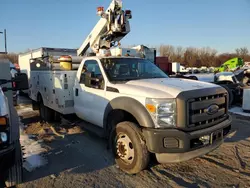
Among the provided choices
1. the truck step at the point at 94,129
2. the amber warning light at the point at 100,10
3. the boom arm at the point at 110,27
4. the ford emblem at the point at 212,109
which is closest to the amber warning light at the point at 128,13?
the boom arm at the point at 110,27

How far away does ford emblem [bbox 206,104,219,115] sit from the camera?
11.5 feet

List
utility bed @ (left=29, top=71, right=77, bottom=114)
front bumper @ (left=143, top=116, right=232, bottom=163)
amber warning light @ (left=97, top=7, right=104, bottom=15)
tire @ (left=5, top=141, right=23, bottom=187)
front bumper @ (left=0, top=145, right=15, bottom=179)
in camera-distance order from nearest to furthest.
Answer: front bumper @ (left=0, top=145, right=15, bottom=179) < tire @ (left=5, top=141, right=23, bottom=187) < front bumper @ (left=143, top=116, right=232, bottom=163) < utility bed @ (left=29, top=71, right=77, bottom=114) < amber warning light @ (left=97, top=7, right=104, bottom=15)

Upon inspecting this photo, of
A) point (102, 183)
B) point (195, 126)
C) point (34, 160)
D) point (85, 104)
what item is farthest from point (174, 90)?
point (34, 160)

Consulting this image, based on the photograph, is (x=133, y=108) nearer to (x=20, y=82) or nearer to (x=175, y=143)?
(x=175, y=143)

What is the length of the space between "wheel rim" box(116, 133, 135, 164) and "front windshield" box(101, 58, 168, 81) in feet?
4.04

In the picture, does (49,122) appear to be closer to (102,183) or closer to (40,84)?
(40,84)

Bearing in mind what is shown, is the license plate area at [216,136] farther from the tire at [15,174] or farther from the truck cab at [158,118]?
the tire at [15,174]

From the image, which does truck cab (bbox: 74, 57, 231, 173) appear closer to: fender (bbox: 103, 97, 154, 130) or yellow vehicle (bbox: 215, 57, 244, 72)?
fender (bbox: 103, 97, 154, 130)

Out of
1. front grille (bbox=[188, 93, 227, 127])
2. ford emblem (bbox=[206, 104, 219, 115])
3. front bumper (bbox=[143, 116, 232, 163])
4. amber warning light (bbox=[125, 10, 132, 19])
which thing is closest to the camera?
front bumper (bbox=[143, 116, 232, 163])

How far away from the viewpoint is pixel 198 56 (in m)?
69.9

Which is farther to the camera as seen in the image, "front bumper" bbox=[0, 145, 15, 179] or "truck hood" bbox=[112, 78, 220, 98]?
"truck hood" bbox=[112, 78, 220, 98]

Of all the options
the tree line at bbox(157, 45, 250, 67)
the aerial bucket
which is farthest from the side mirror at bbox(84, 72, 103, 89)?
the tree line at bbox(157, 45, 250, 67)

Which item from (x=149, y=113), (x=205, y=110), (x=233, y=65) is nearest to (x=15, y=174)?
(x=149, y=113)

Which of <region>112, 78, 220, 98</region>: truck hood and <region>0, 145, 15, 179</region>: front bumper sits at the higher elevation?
<region>112, 78, 220, 98</region>: truck hood
